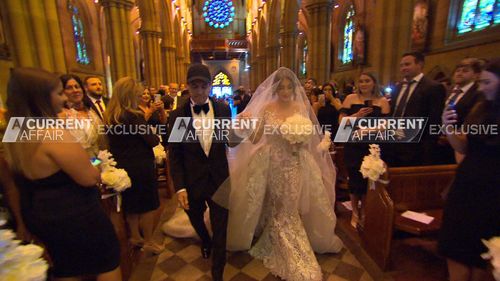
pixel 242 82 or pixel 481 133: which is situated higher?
pixel 242 82

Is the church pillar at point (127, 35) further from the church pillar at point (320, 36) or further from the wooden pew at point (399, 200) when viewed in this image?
the wooden pew at point (399, 200)

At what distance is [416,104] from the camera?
2951 millimetres

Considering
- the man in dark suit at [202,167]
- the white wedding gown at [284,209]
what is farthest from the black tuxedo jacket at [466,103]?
the man in dark suit at [202,167]

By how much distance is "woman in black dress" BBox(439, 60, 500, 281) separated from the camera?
165 centimetres

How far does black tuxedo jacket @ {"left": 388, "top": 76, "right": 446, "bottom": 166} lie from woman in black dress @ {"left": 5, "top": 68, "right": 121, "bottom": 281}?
318cm

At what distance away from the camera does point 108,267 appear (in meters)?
1.75

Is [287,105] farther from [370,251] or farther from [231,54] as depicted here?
[231,54]

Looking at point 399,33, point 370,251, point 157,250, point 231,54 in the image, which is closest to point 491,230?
point 370,251

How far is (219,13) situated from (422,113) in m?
33.1

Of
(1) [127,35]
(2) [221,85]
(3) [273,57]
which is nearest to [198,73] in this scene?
(1) [127,35]

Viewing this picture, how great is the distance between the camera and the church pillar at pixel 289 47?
1294cm

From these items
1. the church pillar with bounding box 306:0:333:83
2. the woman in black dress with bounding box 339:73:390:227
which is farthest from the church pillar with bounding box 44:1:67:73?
the church pillar with bounding box 306:0:333:83

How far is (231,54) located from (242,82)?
4369 millimetres

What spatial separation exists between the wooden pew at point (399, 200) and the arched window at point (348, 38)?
1390 cm
